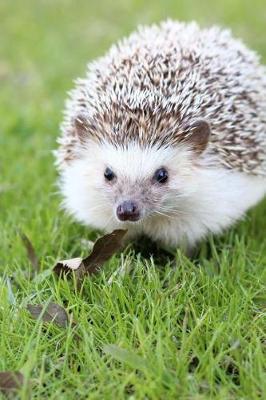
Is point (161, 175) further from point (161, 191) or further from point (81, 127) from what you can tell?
point (81, 127)

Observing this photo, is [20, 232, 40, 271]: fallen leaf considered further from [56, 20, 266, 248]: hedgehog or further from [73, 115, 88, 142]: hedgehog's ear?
[73, 115, 88, 142]: hedgehog's ear

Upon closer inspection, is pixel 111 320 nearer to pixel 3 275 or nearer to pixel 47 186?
pixel 3 275

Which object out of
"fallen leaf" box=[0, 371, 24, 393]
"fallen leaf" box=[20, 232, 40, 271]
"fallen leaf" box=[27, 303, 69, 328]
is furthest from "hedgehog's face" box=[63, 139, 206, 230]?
"fallen leaf" box=[0, 371, 24, 393]

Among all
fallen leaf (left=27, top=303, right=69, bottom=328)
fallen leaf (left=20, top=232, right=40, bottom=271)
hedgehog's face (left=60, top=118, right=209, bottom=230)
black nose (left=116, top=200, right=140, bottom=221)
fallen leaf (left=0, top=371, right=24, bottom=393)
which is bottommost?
fallen leaf (left=0, top=371, right=24, bottom=393)

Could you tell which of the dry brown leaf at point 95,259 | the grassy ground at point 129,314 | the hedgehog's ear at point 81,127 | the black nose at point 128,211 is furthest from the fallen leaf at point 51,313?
the hedgehog's ear at point 81,127

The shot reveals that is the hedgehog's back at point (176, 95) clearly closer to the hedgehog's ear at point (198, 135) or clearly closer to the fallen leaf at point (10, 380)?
the hedgehog's ear at point (198, 135)

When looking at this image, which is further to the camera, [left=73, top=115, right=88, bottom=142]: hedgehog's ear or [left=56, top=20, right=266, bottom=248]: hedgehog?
[left=73, top=115, right=88, bottom=142]: hedgehog's ear

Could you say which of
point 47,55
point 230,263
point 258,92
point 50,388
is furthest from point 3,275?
point 47,55

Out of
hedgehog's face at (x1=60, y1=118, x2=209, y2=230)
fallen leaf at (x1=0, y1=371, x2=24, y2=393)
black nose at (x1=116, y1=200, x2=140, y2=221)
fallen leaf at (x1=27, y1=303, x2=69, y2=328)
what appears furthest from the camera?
hedgehog's face at (x1=60, y1=118, x2=209, y2=230)
